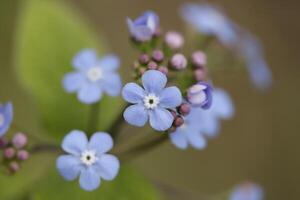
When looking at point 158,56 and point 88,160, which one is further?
point 158,56

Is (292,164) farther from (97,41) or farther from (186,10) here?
(97,41)

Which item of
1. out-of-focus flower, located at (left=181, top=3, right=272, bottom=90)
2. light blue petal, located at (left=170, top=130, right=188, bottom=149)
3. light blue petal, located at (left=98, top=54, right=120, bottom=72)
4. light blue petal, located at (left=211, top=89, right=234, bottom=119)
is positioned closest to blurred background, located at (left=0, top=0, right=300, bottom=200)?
out-of-focus flower, located at (left=181, top=3, right=272, bottom=90)

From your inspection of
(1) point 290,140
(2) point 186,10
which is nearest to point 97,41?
(2) point 186,10

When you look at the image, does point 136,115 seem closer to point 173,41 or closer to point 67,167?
point 67,167

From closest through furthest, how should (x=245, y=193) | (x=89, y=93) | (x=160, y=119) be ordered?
(x=160, y=119) → (x=89, y=93) → (x=245, y=193)

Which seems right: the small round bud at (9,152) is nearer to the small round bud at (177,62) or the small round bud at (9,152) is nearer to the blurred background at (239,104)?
the small round bud at (177,62)

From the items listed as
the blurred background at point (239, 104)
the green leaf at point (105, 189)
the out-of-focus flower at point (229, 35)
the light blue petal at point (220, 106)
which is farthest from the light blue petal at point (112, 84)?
the blurred background at point (239, 104)

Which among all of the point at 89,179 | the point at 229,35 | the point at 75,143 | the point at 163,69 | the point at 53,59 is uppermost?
the point at 229,35

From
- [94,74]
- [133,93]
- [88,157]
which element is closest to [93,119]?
[94,74]
